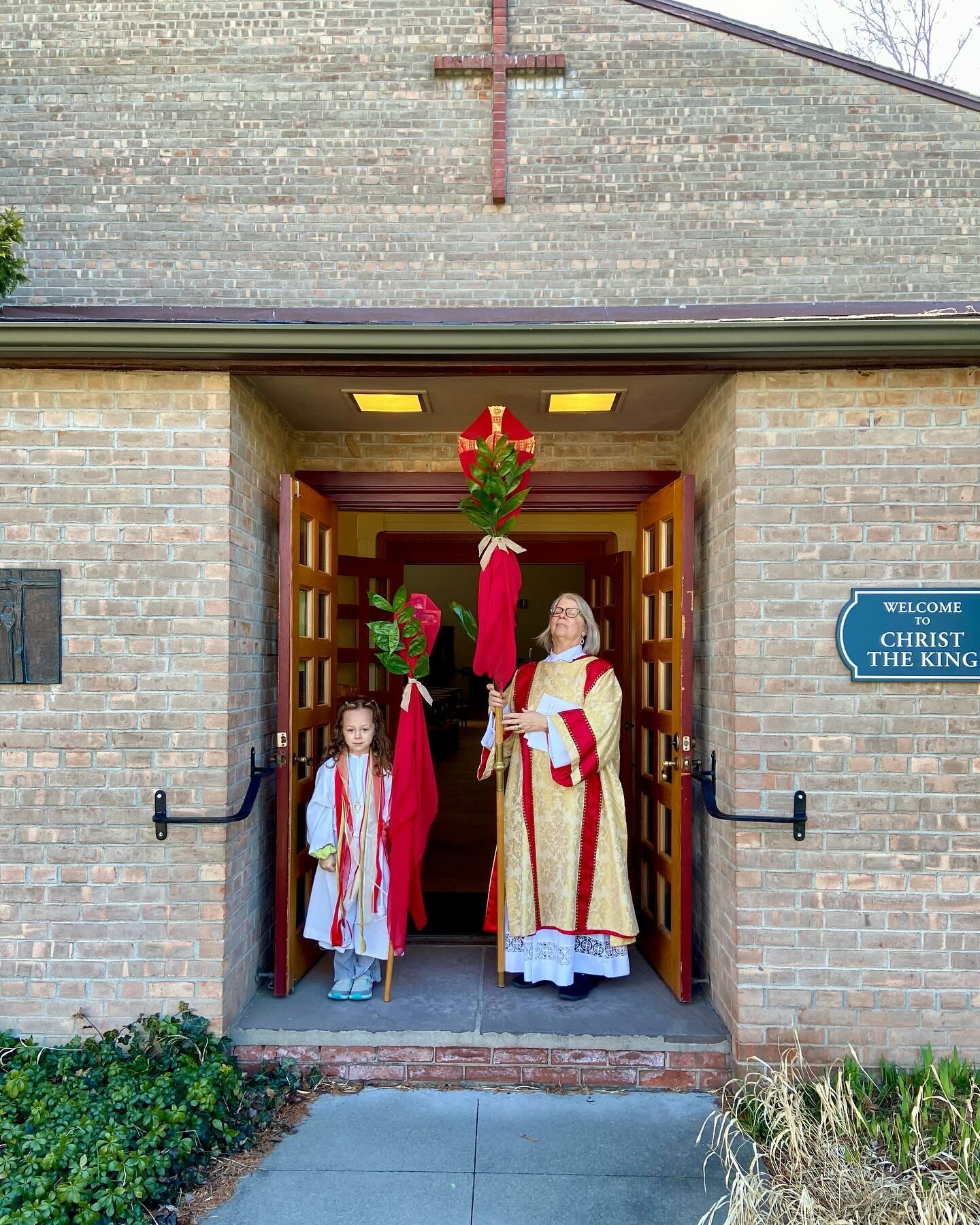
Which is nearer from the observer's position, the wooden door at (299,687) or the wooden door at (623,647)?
the wooden door at (299,687)

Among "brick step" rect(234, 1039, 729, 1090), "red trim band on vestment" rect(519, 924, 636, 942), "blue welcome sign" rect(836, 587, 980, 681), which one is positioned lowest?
"brick step" rect(234, 1039, 729, 1090)

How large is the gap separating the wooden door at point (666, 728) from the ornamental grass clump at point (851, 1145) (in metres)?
0.77

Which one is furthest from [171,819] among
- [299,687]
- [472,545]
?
[472,545]

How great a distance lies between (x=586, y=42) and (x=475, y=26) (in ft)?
2.47

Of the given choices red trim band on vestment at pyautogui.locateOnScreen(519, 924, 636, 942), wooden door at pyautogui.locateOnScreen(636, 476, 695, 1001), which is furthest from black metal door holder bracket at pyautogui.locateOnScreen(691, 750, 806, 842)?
red trim band on vestment at pyautogui.locateOnScreen(519, 924, 636, 942)

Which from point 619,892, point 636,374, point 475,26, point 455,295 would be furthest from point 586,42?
point 619,892

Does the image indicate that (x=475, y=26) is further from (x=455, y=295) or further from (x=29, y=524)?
(x=29, y=524)

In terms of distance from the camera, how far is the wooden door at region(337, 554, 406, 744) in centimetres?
575

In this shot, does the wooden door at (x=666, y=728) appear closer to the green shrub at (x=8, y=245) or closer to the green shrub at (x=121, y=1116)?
the green shrub at (x=121, y=1116)

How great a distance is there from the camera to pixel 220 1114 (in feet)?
10.7

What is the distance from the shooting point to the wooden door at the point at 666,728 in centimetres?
412

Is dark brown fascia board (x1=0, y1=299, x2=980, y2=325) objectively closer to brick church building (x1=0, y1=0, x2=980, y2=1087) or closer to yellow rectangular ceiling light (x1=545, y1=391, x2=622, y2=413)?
brick church building (x1=0, y1=0, x2=980, y2=1087)

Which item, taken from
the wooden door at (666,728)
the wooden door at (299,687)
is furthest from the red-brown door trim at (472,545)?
the wooden door at (299,687)

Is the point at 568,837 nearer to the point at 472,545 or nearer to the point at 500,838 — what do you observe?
the point at 500,838
